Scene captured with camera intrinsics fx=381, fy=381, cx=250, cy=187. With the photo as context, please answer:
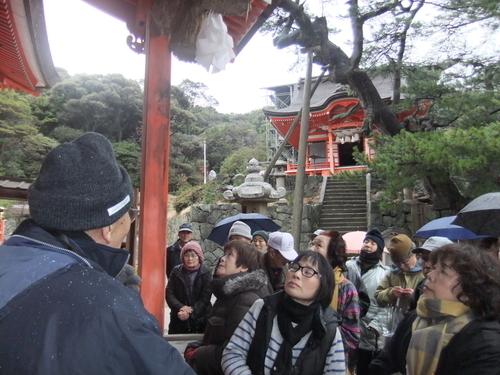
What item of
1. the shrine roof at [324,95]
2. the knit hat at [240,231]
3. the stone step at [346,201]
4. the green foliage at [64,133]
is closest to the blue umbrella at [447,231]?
the knit hat at [240,231]

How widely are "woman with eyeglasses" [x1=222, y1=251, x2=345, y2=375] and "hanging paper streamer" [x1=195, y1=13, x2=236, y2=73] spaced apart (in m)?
1.67

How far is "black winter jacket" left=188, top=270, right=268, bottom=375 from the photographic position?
1.91 metres

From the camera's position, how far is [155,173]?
2633 millimetres

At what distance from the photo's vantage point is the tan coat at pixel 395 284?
2943 mm

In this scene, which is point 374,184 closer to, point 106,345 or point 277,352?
point 277,352

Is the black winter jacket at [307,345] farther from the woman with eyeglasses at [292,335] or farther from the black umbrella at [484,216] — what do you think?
the black umbrella at [484,216]

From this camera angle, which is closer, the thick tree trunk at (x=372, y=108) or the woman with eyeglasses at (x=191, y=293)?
the woman with eyeglasses at (x=191, y=293)

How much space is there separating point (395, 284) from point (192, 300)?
176cm

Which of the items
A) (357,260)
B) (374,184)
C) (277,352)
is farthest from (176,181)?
(277,352)

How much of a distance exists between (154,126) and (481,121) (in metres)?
5.89

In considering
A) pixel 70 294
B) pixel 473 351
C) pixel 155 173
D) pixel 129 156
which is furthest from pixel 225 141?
pixel 70 294

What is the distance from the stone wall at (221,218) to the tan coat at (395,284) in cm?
904

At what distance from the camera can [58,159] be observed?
2.85 ft

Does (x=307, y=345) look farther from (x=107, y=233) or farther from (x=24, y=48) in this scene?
(x=24, y=48)
